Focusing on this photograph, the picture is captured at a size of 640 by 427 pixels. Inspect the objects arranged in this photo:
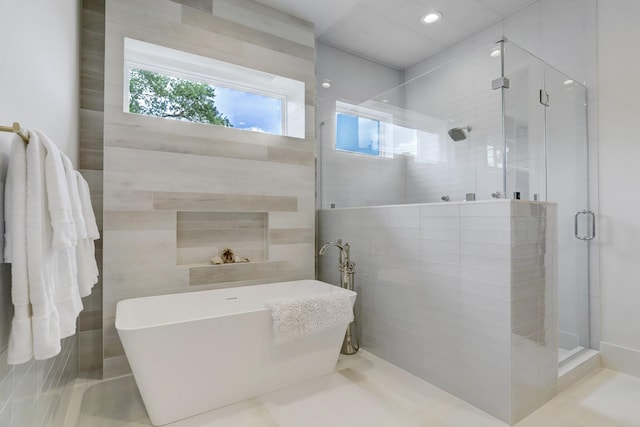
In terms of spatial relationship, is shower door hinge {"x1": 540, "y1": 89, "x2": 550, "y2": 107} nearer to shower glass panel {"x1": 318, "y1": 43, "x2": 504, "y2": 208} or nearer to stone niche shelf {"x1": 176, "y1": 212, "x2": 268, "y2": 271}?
shower glass panel {"x1": 318, "y1": 43, "x2": 504, "y2": 208}

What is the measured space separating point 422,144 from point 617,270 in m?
1.73

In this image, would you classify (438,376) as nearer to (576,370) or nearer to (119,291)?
(576,370)

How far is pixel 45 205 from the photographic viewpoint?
3.51 feet

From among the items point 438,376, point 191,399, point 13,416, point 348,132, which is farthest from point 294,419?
point 348,132

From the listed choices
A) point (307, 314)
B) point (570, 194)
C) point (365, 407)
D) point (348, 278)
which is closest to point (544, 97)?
point (570, 194)

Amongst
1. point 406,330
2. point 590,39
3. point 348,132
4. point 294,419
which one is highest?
point 590,39

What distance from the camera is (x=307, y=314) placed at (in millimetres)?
2045

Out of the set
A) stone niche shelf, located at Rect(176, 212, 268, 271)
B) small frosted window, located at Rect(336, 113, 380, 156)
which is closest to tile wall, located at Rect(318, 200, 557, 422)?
small frosted window, located at Rect(336, 113, 380, 156)

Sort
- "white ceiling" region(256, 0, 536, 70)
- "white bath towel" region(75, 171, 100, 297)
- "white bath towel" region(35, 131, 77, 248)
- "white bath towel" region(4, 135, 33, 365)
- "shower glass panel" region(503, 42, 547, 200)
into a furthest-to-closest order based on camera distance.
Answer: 1. "white ceiling" region(256, 0, 536, 70)
2. "shower glass panel" region(503, 42, 547, 200)
3. "white bath towel" region(75, 171, 100, 297)
4. "white bath towel" region(35, 131, 77, 248)
5. "white bath towel" region(4, 135, 33, 365)

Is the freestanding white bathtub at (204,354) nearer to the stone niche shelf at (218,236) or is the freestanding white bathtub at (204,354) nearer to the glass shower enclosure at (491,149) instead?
the stone niche shelf at (218,236)

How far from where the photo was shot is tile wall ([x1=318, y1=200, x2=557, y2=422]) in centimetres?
179

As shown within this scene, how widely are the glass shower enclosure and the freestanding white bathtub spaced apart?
1.21 metres

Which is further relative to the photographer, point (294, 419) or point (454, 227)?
point (454, 227)

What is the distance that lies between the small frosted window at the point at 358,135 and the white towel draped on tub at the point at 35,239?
2.49 metres
